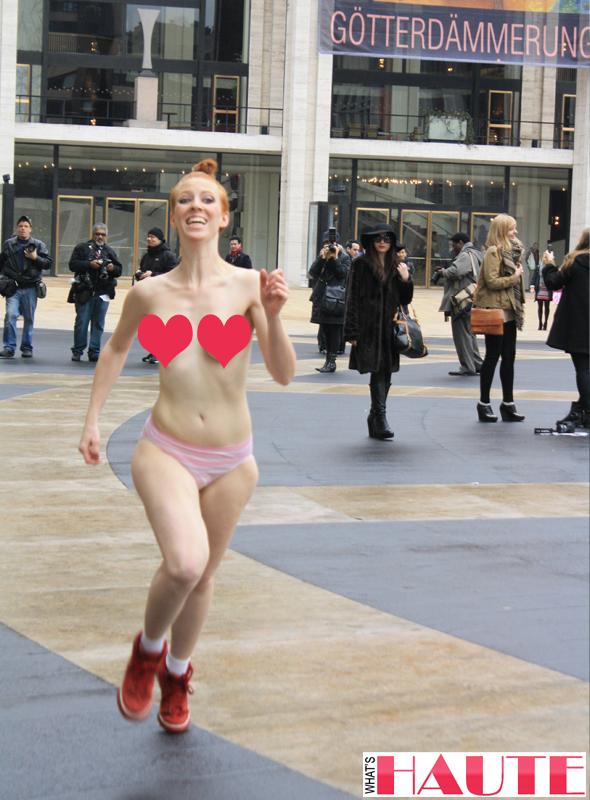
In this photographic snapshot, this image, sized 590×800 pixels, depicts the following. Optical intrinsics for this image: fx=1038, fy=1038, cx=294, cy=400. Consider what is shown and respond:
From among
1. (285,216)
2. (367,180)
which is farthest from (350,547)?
(367,180)

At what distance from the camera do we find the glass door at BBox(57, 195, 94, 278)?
126 ft

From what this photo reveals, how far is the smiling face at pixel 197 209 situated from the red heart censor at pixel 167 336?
27 cm

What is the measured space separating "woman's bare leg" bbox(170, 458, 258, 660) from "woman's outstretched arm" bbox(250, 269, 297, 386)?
307 mm

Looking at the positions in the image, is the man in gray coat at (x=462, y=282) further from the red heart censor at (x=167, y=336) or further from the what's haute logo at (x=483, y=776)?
the what's haute logo at (x=483, y=776)

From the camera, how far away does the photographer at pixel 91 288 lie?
47.4ft

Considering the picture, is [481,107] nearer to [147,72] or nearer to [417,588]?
[147,72]

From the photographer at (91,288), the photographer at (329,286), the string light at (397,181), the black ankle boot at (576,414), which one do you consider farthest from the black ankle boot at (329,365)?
the string light at (397,181)

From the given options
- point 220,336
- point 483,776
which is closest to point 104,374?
point 220,336

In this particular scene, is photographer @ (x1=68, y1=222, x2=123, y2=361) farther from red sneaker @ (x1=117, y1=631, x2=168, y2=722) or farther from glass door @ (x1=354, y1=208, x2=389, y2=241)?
glass door @ (x1=354, y1=208, x2=389, y2=241)

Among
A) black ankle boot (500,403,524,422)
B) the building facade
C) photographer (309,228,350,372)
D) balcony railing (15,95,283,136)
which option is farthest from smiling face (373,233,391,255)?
balcony railing (15,95,283,136)

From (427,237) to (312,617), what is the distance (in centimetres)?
3710

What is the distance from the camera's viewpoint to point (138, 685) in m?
3.23

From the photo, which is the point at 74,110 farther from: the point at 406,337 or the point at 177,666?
the point at 177,666

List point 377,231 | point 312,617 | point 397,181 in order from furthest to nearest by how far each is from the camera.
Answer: point 397,181
point 377,231
point 312,617
